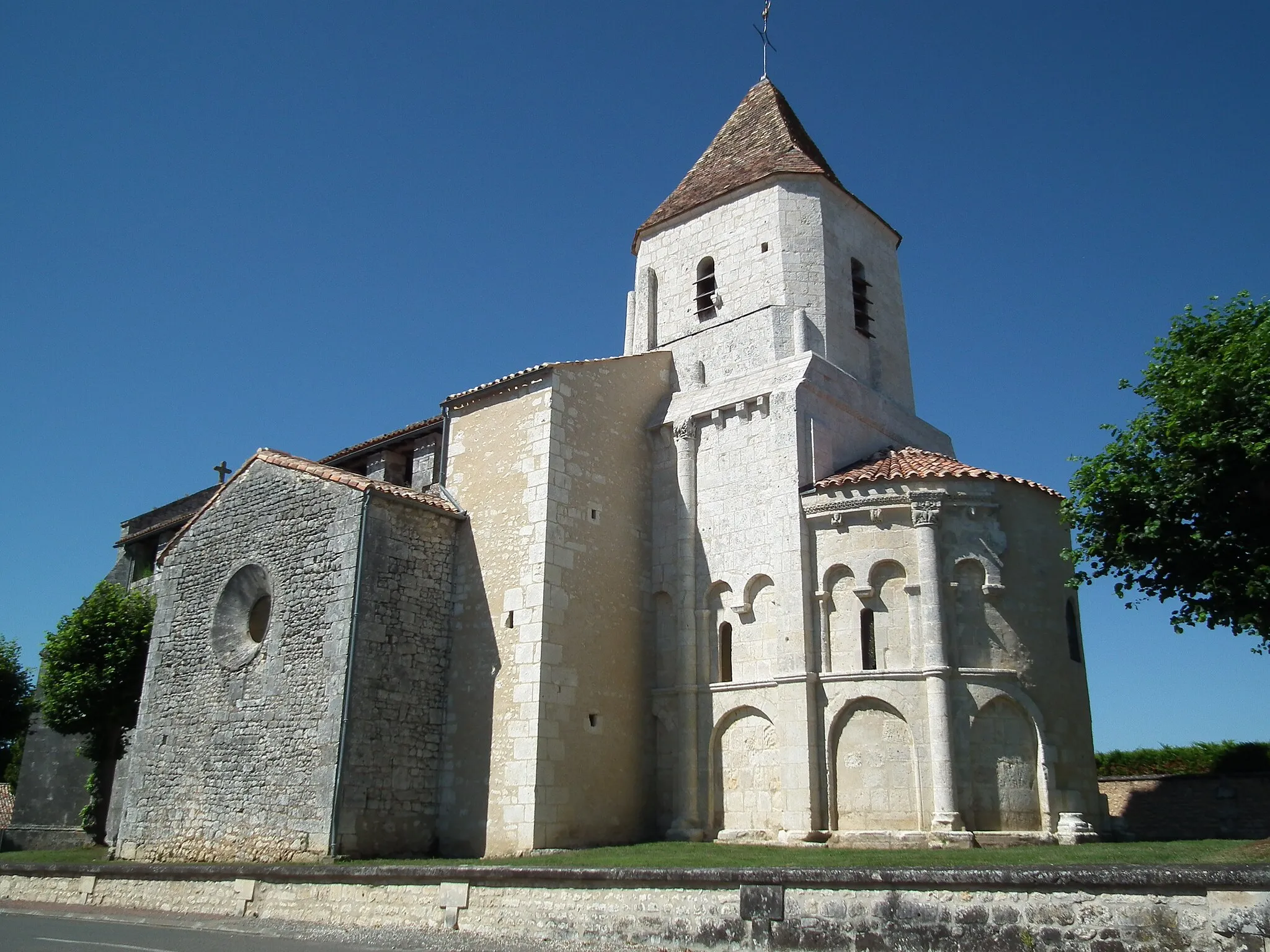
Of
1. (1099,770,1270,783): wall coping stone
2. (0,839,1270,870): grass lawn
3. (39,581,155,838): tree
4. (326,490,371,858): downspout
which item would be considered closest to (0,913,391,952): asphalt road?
(0,839,1270,870): grass lawn

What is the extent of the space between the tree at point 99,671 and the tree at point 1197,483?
22.7m

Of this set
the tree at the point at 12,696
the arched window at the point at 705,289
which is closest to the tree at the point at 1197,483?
the arched window at the point at 705,289

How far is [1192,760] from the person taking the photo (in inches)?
984

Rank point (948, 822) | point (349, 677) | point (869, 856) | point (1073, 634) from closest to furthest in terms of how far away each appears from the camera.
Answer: point (869, 856)
point (948, 822)
point (349, 677)
point (1073, 634)

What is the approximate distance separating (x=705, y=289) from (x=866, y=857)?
13.5 meters

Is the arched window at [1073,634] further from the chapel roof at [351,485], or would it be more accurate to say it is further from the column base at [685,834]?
the chapel roof at [351,485]

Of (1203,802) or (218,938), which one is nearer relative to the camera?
(218,938)

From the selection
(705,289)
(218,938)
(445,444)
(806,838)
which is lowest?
(218,938)

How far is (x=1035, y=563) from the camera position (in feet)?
59.8

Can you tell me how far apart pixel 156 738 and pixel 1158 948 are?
18.9 meters

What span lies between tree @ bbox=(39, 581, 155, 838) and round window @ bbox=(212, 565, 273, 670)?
276 inches

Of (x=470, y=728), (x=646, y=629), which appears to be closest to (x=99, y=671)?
(x=470, y=728)

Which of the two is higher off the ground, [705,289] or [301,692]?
[705,289]

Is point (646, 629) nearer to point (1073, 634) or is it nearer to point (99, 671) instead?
point (1073, 634)
